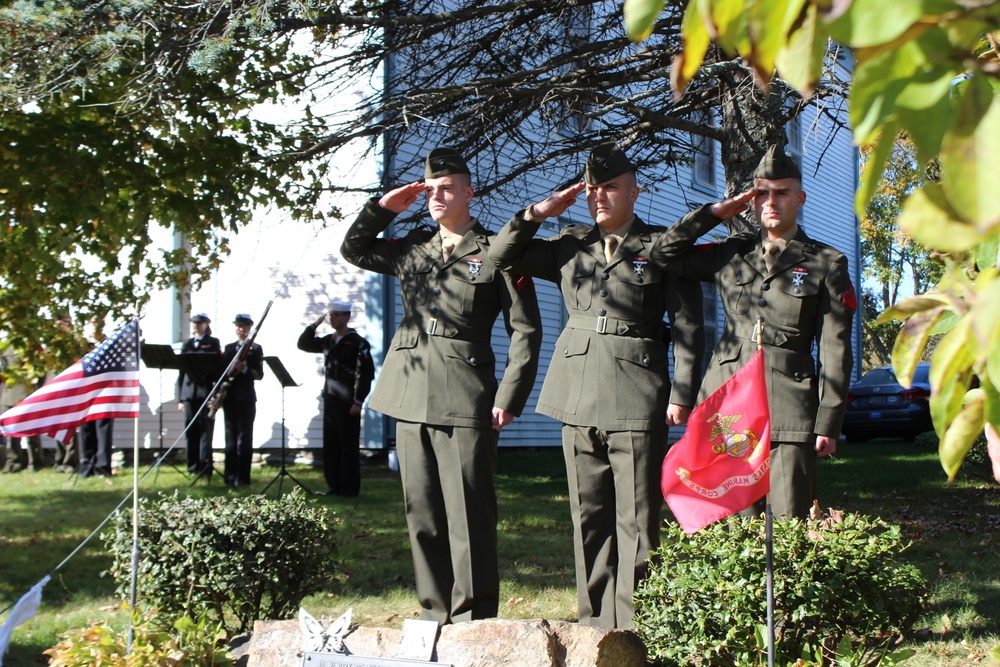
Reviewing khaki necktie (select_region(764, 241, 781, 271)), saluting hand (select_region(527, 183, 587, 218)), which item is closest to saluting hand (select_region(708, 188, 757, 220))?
khaki necktie (select_region(764, 241, 781, 271))

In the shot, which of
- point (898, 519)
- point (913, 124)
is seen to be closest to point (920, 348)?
point (913, 124)

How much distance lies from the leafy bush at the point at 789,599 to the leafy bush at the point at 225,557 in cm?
184

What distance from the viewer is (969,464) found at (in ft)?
44.1

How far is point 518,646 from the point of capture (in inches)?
145

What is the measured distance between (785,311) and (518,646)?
2062mm

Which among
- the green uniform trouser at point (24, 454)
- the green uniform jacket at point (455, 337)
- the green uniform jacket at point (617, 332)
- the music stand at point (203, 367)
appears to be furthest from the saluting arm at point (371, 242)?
the green uniform trouser at point (24, 454)

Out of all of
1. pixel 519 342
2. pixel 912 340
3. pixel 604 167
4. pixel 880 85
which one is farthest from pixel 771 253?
pixel 880 85

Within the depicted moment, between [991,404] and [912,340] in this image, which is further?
[912,340]

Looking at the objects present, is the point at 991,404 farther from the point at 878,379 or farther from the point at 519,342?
the point at 878,379

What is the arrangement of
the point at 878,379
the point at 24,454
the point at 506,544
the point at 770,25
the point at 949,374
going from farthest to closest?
the point at 878,379
the point at 24,454
the point at 506,544
the point at 949,374
the point at 770,25

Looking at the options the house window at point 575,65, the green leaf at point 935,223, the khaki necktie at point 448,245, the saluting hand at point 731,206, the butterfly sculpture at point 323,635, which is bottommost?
the butterfly sculpture at point 323,635

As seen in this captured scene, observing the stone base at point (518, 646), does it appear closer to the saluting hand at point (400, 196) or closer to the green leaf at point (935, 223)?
the saluting hand at point (400, 196)

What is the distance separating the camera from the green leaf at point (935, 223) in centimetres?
95

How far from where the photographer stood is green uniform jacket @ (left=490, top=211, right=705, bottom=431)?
15.4 feet
